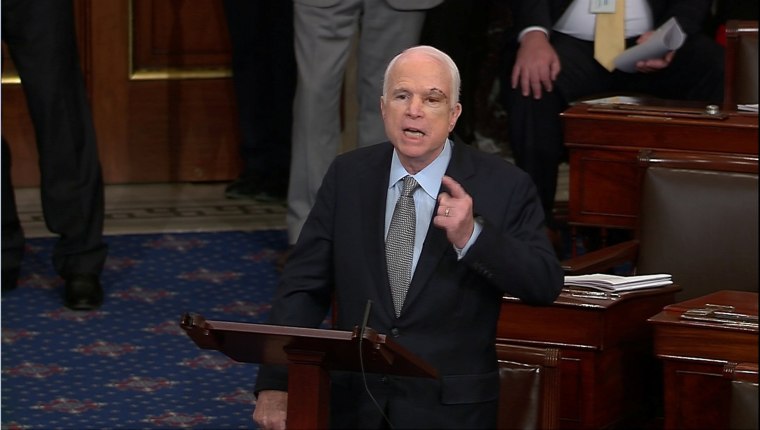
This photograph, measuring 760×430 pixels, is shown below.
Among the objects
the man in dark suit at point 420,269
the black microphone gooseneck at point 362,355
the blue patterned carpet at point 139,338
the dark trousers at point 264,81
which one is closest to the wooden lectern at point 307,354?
the black microphone gooseneck at point 362,355

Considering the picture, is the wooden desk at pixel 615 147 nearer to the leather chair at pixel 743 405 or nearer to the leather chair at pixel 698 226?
the leather chair at pixel 698 226

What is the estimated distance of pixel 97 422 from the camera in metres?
4.09

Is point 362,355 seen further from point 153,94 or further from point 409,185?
point 153,94

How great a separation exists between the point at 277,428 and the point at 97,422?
1.32 metres

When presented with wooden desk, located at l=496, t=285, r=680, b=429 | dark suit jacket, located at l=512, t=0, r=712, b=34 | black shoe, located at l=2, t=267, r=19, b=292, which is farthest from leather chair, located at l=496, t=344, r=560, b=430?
black shoe, located at l=2, t=267, r=19, b=292

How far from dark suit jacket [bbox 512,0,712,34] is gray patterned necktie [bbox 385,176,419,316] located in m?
2.29

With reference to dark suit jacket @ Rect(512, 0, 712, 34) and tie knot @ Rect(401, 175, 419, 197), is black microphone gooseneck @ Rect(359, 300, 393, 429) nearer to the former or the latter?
tie knot @ Rect(401, 175, 419, 197)

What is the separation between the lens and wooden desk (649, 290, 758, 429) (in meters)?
3.29

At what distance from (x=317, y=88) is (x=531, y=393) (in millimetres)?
1935

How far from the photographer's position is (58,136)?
485cm

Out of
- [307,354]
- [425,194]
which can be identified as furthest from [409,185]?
[307,354]

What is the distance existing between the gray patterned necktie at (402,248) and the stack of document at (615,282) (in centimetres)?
74

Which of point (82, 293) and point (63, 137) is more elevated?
point (63, 137)

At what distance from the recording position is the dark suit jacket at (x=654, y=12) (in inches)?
203
